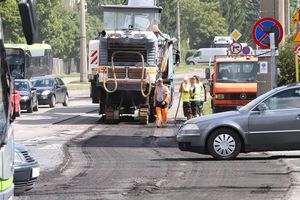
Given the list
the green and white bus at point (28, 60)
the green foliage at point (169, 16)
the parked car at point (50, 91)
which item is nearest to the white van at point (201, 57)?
the green foliage at point (169, 16)

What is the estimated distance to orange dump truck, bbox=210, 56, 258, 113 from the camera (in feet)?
106

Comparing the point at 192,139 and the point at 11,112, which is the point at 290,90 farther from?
the point at 11,112

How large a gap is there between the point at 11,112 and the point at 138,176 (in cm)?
617

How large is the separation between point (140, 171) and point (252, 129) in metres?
2.87

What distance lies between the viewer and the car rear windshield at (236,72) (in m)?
33.2

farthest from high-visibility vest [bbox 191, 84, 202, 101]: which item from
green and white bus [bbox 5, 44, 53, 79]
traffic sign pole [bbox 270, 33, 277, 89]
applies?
green and white bus [bbox 5, 44, 53, 79]

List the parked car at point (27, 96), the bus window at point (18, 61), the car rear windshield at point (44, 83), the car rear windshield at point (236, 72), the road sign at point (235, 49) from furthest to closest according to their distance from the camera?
the bus window at point (18, 61) < the car rear windshield at point (44, 83) < the road sign at point (235, 49) < the parked car at point (27, 96) < the car rear windshield at point (236, 72)

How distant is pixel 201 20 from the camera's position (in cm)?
11238

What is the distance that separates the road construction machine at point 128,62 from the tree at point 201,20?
3112 inches

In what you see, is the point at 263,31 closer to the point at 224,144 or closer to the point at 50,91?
the point at 224,144

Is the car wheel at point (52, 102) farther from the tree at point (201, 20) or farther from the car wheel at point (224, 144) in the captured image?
the tree at point (201, 20)

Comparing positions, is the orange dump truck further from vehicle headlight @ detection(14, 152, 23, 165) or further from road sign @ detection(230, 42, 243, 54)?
vehicle headlight @ detection(14, 152, 23, 165)

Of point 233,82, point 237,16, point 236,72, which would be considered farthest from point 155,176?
point 237,16

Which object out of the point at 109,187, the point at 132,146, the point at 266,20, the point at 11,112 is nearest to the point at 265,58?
the point at 266,20
